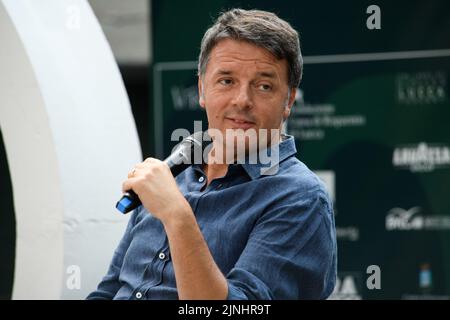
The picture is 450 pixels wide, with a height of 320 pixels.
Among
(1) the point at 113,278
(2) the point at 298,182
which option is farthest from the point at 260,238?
(1) the point at 113,278

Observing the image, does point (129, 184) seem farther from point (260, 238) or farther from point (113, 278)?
point (113, 278)

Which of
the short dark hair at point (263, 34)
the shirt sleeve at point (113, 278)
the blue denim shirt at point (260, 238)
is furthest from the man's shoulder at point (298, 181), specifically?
the shirt sleeve at point (113, 278)

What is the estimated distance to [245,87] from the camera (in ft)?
6.21

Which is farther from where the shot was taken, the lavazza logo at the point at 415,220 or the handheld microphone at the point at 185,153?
the lavazza logo at the point at 415,220

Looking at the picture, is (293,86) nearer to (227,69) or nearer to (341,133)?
(227,69)

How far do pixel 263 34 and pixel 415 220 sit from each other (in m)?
2.82

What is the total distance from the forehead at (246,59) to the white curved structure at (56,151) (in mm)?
619

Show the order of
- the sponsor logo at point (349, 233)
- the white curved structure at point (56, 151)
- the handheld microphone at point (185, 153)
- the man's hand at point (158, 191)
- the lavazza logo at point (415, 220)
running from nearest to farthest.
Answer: the man's hand at point (158, 191)
the handheld microphone at point (185, 153)
the white curved structure at point (56, 151)
the lavazza logo at point (415, 220)
the sponsor logo at point (349, 233)

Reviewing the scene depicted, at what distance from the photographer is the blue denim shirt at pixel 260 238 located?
1786 millimetres

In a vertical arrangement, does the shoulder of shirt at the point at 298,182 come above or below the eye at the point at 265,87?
below

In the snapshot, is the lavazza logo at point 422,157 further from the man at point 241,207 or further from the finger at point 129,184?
the finger at point 129,184

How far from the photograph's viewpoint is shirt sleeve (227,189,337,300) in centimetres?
177
